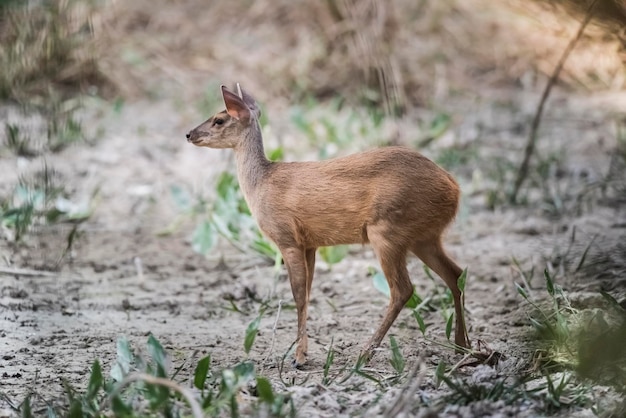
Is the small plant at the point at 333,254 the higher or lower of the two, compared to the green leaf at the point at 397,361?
lower

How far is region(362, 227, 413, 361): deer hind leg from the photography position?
417cm

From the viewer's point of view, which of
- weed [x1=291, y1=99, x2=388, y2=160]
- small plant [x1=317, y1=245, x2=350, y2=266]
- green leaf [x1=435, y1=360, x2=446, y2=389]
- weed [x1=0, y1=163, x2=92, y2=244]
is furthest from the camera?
weed [x1=291, y1=99, x2=388, y2=160]

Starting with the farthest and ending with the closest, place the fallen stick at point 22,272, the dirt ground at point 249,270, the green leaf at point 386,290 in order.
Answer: the fallen stick at point 22,272
the green leaf at point 386,290
the dirt ground at point 249,270

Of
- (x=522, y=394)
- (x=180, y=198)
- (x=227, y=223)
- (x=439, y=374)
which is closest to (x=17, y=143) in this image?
(x=180, y=198)

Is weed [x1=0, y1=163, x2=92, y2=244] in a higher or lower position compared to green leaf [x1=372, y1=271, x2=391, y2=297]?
higher

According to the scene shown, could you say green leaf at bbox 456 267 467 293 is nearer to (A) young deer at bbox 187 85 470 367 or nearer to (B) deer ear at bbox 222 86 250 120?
(A) young deer at bbox 187 85 470 367

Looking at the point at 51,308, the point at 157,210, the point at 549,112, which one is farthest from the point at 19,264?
the point at 549,112

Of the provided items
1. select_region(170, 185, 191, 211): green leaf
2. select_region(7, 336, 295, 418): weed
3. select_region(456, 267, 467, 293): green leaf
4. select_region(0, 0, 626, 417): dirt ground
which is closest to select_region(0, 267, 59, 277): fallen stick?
select_region(0, 0, 626, 417): dirt ground

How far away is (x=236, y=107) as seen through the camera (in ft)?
15.1

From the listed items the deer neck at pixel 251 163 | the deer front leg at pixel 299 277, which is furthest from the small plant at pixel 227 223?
the deer front leg at pixel 299 277

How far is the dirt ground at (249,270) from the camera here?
162 inches

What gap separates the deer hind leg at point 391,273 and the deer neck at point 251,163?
26.0 inches

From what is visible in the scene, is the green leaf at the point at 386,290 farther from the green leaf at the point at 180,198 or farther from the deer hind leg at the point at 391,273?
the green leaf at the point at 180,198

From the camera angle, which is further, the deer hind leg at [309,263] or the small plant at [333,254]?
the small plant at [333,254]
